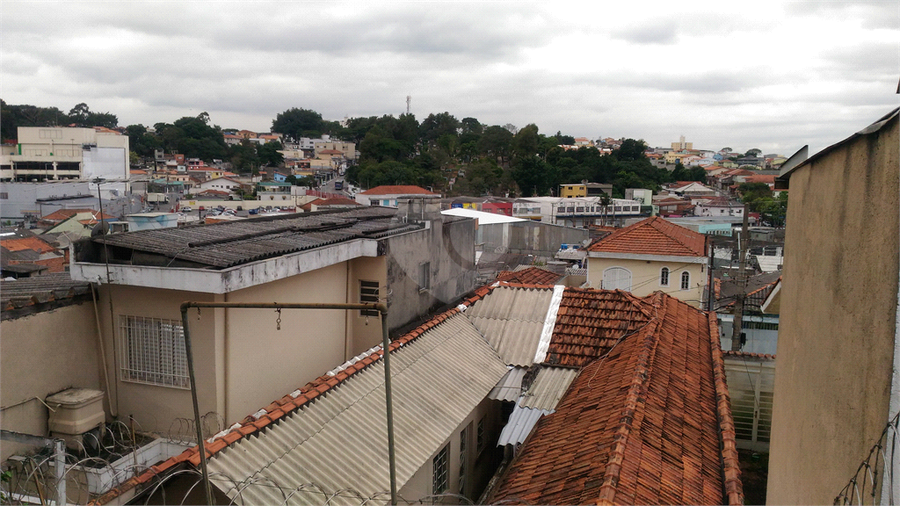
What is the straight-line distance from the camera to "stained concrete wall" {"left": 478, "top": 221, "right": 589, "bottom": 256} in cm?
3503

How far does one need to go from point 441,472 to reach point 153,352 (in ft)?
10.7

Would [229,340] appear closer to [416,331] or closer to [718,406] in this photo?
[416,331]

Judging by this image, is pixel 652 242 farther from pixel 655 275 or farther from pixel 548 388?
pixel 548 388

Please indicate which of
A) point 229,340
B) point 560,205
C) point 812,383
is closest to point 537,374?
point 229,340

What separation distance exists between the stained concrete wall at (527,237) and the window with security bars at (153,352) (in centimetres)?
2872

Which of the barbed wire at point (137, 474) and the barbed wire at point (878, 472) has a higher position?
the barbed wire at point (878, 472)

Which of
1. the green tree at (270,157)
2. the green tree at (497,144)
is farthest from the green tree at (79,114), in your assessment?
the green tree at (497,144)

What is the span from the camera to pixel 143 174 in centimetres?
6412

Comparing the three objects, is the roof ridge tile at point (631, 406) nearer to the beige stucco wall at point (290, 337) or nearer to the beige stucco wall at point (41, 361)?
the beige stucco wall at point (290, 337)

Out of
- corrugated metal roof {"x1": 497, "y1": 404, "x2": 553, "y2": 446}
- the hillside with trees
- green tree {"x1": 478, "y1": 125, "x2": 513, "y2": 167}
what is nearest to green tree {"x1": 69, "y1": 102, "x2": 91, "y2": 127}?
the hillside with trees

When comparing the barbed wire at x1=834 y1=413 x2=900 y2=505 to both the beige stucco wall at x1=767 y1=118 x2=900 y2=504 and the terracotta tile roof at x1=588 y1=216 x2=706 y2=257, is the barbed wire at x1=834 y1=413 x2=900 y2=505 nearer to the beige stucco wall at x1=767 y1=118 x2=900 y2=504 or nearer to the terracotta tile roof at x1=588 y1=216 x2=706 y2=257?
the beige stucco wall at x1=767 y1=118 x2=900 y2=504

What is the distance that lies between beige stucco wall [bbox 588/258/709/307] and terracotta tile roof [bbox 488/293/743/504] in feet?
35.7

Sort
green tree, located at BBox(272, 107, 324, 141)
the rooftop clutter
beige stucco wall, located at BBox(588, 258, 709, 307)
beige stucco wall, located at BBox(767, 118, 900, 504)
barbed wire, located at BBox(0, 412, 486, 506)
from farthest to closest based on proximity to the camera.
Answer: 1. green tree, located at BBox(272, 107, 324, 141)
2. beige stucco wall, located at BBox(588, 258, 709, 307)
3. the rooftop clutter
4. barbed wire, located at BBox(0, 412, 486, 506)
5. beige stucco wall, located at BBox(767, 118, 900, 504)

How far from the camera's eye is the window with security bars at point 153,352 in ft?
20.9
